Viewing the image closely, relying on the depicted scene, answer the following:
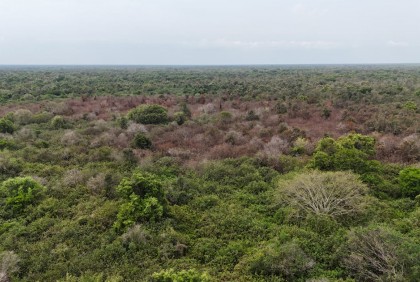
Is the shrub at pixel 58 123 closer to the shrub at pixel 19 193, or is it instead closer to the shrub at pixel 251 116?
the shrub at pixel 19 193

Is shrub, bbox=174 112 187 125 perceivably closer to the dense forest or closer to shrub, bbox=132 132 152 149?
the dense forest

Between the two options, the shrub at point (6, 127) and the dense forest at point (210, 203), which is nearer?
the dense forest at point (210, 203)

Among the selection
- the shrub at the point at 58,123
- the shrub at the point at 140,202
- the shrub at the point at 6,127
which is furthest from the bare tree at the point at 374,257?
the shrub at the point at 6,127

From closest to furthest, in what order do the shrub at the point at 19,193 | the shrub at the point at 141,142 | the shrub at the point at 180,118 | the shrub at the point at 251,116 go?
the shrub at the point at 19,193, the shrub at the point at 141,142, the shrub at the point at 180,118, the shrub at the point at 251,116

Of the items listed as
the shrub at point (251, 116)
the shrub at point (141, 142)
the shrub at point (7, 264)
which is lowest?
the shrub at point (7, 264)

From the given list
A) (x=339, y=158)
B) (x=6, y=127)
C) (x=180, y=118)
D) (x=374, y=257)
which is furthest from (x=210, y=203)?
(x=6, y=127)

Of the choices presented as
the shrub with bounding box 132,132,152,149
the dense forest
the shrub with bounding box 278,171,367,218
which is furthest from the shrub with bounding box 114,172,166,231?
the shrub with bounding box 132,132,152,149

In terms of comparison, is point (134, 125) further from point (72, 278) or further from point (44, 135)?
point (72, 278)
